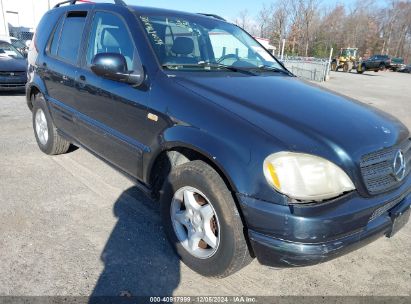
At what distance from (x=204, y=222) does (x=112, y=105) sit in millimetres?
1384

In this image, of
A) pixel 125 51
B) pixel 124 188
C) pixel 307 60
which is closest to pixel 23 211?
pixel 124 188

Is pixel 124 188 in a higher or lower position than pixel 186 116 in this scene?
lower

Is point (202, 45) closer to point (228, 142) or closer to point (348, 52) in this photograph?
point (228, 142)

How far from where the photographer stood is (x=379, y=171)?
228 centimetres

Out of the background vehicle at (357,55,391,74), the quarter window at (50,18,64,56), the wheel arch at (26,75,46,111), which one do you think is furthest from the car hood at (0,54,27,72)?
the background vehicle at (357,55,391,74)

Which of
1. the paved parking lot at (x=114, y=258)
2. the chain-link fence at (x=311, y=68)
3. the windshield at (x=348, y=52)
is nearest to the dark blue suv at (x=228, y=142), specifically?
the paved parking lot at (x=114, y=258)

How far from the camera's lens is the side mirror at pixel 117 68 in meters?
2.79

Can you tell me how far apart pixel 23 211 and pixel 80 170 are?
1110 mm

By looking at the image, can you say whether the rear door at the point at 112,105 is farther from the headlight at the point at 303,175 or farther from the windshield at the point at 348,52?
the windshield at the point at 348,52

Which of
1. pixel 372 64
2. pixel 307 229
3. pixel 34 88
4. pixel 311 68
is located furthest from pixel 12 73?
pixel 372 64

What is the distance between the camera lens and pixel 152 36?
3.01m

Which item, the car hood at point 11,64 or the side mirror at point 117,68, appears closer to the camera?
the side mirror at point 117,68

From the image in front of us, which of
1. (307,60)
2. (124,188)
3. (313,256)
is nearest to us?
(313,256)

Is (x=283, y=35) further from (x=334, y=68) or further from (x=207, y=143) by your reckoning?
(x=207, y=143)
